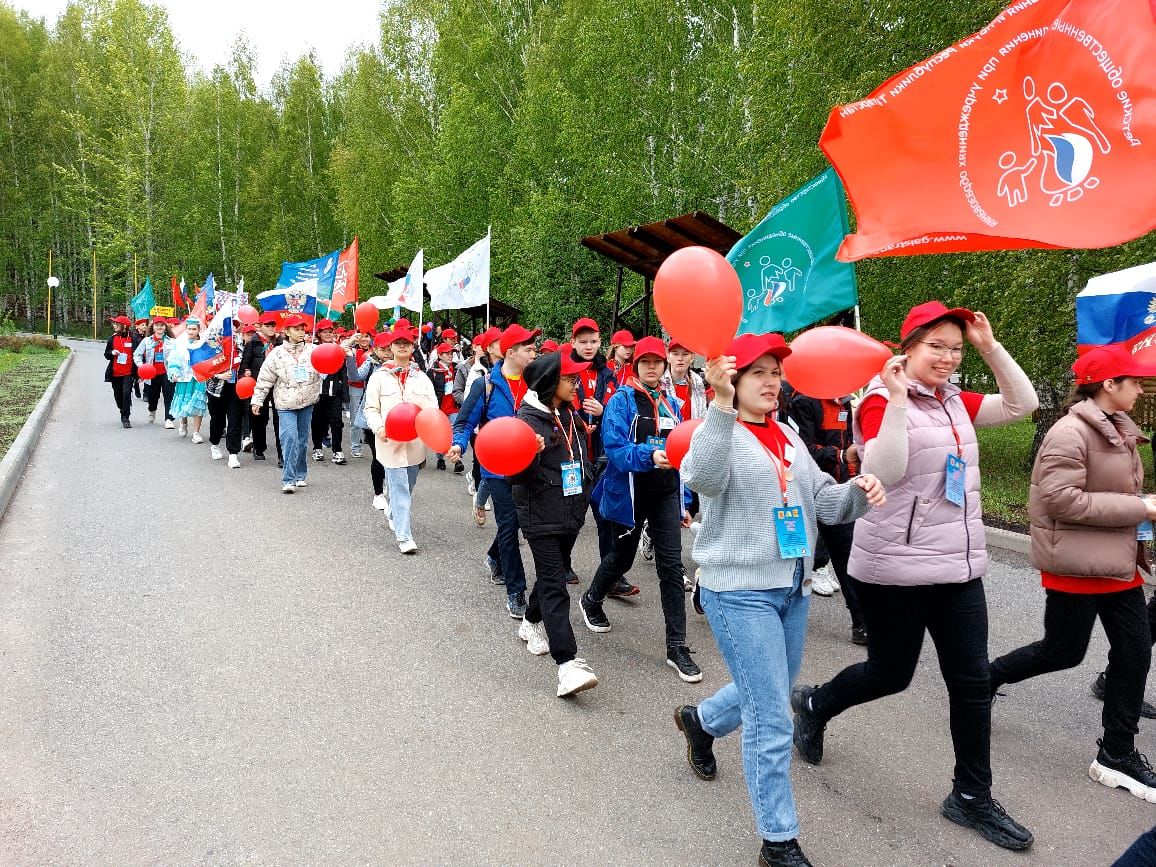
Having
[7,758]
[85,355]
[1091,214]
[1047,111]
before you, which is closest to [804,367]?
[1091,214]

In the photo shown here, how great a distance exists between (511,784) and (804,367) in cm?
218

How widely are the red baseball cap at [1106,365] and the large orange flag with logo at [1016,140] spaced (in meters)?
0.85

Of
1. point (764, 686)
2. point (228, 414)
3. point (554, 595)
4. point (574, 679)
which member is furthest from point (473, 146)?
point (764, 686)

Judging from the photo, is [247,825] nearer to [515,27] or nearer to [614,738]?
[614,738]

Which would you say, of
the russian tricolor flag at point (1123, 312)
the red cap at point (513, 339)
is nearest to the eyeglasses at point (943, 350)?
the russian tricolor flag at point (1123, 312)

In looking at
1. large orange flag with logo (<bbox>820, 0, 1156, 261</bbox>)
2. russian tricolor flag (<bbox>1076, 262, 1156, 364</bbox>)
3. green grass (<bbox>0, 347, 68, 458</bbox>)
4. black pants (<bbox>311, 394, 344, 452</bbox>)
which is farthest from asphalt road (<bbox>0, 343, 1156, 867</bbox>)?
green grass (<bbox>0, 347, 68, 458</bbox>)

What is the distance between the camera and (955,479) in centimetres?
301

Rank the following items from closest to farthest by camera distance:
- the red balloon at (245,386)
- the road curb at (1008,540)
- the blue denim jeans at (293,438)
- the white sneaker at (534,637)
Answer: the white sneaker at (534,637) → the road curb at (1008,540) → the blue denim jeans at (293,438) → the red balloon at (245,386)

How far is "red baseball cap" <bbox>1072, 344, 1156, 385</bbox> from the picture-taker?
11.1ft

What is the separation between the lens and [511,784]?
3.38 metres

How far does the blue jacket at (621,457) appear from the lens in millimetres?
4574

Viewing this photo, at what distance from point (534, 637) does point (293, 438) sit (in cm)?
553

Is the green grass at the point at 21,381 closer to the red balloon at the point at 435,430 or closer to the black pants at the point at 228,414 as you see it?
the black pants at the point at 228,414

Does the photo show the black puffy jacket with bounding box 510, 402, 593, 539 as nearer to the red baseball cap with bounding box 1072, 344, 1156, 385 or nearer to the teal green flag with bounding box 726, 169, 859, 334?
the teal green flag with bounding box 726, 169, 859, 334
